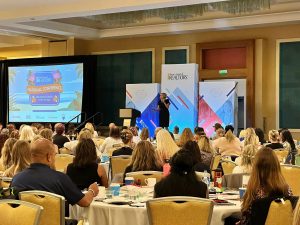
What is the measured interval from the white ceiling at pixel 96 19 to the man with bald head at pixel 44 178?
27.0 ft

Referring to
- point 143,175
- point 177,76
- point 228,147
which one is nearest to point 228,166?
point 143,175

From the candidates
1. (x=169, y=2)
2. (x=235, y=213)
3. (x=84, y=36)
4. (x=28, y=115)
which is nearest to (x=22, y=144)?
(x=235, y=213)

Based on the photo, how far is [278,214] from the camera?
12.8 ft

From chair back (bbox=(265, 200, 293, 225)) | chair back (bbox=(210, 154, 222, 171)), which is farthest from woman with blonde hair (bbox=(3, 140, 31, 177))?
chair back (bbox=(210, 154, 222, 171))

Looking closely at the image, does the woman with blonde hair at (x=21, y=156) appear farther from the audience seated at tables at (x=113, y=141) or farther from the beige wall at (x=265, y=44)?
the beige wall at (x=265, y=44)

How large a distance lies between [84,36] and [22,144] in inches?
550

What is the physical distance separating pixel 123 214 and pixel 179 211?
29.5 inches

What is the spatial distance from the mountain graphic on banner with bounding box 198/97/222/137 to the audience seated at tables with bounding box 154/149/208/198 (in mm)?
11523

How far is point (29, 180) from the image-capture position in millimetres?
4410

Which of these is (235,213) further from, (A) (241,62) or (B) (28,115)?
(B) (28,115)

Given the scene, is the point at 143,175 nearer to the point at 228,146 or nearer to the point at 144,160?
the point at 144,160

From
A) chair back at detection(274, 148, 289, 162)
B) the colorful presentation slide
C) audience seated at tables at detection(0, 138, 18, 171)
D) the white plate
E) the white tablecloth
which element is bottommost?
the white tablecloth

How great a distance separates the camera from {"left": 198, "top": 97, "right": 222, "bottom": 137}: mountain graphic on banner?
1596 centimetres

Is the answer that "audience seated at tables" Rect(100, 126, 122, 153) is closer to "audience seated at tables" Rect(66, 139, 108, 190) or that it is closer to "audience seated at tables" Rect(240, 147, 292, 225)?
"audience seated at tables" Rect(66, 139, 108, 190)
